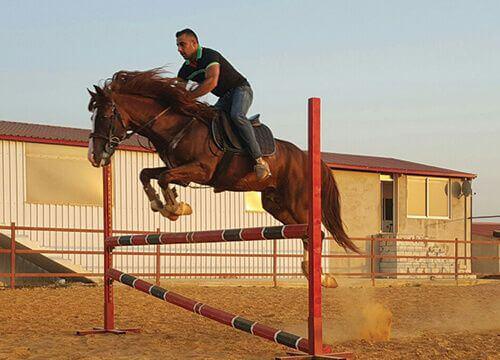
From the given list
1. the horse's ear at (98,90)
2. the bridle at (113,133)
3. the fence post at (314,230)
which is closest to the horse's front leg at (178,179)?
the bridle at (113,133)

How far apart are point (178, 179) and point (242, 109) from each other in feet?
3.47

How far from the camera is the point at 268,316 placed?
1181 centimetres

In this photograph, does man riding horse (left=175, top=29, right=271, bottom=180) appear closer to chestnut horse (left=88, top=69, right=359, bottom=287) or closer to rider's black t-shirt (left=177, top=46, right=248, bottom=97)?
rider's black t-shirt (left=177, top=46, right=248, bottom=97)

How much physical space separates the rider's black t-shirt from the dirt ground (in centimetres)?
258

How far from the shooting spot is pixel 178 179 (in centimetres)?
725

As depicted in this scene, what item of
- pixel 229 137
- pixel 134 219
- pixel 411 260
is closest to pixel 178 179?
pixel 229 137

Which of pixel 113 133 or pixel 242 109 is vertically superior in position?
pixel 242 109

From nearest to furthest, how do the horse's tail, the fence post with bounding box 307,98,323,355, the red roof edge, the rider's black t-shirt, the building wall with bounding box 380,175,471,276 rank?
the fence post with bounding box 307,98,323,355 < the rider's black t-shirt < the horse's tail < the red roof edge < the building wall with bounding box 380,175,471,276

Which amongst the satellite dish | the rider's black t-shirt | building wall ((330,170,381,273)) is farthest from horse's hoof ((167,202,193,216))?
the satellite dish

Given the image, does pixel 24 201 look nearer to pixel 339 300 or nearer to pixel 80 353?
pixel 339 300

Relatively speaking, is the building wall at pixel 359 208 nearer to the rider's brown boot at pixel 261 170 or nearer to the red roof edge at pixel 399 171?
the red roof edge at pixel 399 171

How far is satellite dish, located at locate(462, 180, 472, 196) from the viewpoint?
29.4 m

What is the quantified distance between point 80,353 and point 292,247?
17439 millimetres

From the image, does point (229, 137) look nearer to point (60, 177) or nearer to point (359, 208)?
point (60, 177)
